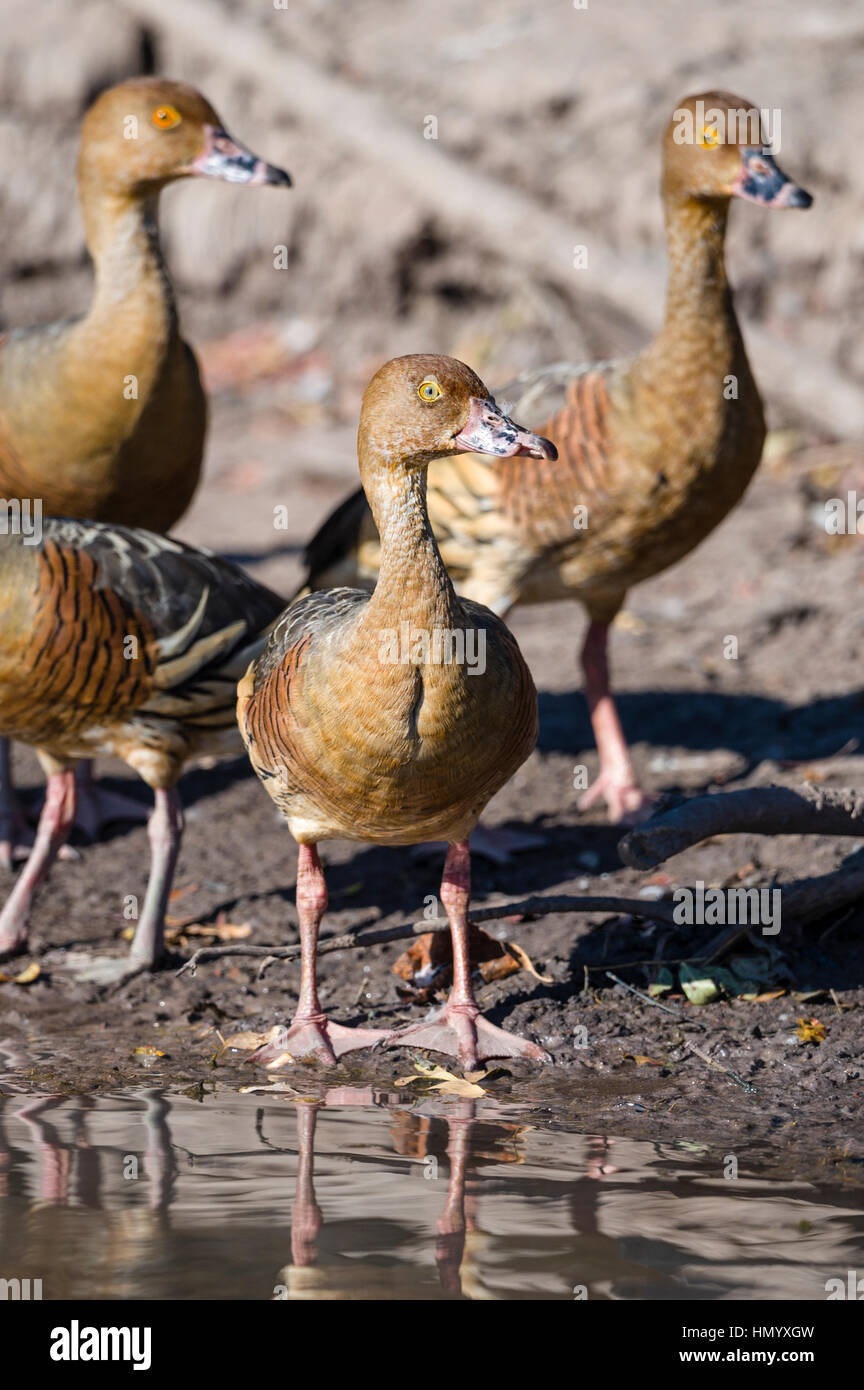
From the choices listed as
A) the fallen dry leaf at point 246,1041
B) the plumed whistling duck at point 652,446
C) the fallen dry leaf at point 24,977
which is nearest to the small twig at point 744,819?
the fallen dry leaf at point 246,1041

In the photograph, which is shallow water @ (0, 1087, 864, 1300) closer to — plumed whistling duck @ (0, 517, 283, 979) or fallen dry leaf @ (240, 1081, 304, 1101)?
fallen dry leaf @ (240, 1081, 304, 1101)

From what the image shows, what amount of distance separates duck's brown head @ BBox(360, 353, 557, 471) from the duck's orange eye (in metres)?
2.74

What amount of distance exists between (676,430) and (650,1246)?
10.7 feet

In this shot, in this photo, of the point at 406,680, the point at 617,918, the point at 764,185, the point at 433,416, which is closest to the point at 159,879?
the point at 617,918

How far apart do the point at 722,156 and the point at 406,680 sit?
9.09 feet

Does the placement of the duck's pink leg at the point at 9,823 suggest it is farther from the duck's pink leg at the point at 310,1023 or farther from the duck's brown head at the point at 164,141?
the duck's brown head at the point at 164,141

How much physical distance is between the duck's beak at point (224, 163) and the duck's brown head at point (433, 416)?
257 cm

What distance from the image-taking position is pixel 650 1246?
10.9 ft

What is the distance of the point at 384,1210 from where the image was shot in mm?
3512

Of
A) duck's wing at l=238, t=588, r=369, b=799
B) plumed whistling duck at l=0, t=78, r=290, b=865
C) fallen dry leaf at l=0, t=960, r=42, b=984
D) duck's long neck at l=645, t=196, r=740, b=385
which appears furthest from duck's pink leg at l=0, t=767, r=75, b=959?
duck's long neck at l=645, t=196, r=740, b=385

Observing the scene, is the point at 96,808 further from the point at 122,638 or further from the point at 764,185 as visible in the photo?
the point at 764,185

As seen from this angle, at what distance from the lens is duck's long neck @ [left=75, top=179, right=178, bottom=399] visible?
245 inches

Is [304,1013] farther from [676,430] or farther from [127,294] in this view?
[127,294]
